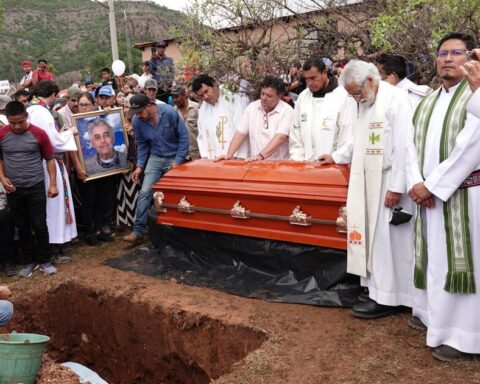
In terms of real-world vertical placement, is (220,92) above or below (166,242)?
above

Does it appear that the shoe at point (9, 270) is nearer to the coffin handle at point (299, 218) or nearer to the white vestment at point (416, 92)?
the coffin handle at point (299, 218)

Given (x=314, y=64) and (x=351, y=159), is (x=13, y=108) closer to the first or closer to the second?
(x=314, y=64)

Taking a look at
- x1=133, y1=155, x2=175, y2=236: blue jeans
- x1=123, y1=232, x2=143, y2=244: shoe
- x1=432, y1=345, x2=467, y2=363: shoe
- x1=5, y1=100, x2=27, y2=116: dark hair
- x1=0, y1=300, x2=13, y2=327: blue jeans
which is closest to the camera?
x1=432, y1=345, x2=467, y2=363: shoe

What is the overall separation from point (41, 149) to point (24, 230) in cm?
86

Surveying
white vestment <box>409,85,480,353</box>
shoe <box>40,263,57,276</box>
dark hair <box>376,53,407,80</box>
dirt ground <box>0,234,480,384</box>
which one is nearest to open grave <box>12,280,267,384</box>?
dirt ground <box>0,234,480,384</box>

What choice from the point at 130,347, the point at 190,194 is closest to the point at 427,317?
the point at 190,194

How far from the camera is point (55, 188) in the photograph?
546cm

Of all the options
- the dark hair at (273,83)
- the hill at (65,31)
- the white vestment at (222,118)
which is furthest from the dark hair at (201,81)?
the hill at (65,31)

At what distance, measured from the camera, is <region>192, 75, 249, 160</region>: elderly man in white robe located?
568 cm

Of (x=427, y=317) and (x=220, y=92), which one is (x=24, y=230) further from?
(x=427, y=317)

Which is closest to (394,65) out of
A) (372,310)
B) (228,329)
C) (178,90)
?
(372,310)

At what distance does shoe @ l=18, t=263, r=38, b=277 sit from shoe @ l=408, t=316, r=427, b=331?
12.5 ft

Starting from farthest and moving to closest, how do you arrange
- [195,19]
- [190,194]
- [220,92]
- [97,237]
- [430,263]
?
[97,237] < [220,92] < [195,19] < [190,194] < [430,263]

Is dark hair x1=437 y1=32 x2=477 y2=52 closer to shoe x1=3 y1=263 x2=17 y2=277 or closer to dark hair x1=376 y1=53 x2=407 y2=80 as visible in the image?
dark hair x1=376 y1=53 x2=407 y2=80
